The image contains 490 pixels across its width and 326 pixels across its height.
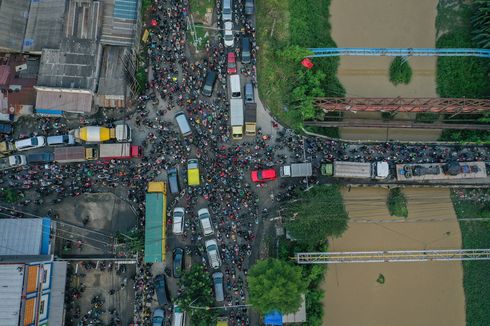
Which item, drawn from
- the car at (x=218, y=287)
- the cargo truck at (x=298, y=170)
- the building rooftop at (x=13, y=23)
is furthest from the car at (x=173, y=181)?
the building rooftop at (x=13, y=23)

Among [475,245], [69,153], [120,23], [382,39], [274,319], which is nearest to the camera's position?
[274,319]

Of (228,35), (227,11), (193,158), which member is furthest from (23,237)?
(227,11)

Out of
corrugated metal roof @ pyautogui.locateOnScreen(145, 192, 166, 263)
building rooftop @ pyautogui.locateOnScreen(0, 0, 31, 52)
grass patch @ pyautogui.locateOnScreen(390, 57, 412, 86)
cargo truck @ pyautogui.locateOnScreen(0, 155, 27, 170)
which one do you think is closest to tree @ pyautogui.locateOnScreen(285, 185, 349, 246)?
corrugated metal roof @ pyautogui.locateOnScreen(145, 192, 166, 263)

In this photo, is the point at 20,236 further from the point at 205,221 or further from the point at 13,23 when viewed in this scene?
the point at 13,23

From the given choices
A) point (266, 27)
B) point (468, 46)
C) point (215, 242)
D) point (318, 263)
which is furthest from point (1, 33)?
point (468, 46)

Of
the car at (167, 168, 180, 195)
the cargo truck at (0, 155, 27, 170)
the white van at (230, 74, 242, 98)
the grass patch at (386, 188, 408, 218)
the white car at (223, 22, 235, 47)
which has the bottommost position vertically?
the grass patch at (386, 188, 408, 218)

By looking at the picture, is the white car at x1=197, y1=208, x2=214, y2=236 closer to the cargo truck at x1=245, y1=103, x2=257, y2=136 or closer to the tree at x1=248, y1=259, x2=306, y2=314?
the tree at x1=248, y1=259, x2=306, y2=314
